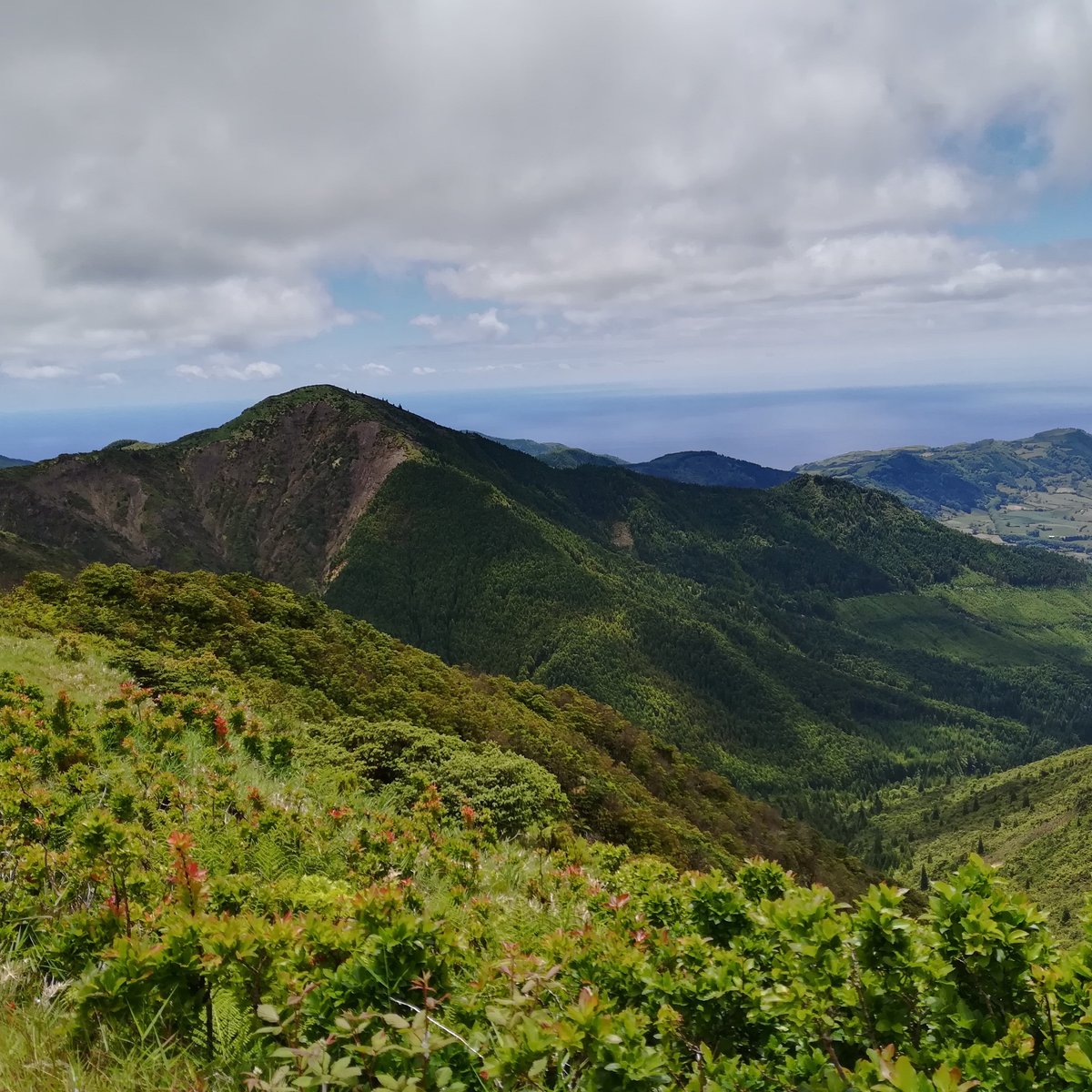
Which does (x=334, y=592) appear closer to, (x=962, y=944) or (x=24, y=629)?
(x=24, y=629)

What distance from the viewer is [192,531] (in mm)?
174250

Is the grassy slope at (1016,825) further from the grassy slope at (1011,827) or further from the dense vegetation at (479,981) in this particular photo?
the dense vegetation at (479,981)

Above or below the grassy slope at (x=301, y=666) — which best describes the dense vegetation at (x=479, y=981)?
above

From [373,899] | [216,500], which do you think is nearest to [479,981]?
[373,899]

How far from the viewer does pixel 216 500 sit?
18450cm

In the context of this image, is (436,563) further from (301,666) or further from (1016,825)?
(301,666)

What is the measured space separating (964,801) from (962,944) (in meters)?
192

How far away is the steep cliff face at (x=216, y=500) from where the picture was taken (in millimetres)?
154750

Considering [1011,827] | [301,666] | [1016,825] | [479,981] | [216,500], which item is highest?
[216,500]

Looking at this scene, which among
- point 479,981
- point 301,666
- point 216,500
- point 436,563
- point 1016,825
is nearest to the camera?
point 479,981

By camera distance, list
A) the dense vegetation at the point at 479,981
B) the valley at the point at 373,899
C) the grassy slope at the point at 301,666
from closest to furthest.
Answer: the dense vegetation at the point at 479,981
the valley at the point at 373,899
the grassy slope at the point at 301,666

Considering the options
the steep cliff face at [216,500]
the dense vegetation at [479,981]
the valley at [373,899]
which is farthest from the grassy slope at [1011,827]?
the steep cliff face at [216,500]

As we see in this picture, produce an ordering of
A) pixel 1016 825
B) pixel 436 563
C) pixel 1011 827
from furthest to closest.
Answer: pixel 436 563
pixel 1011 827
pixel 1016 825

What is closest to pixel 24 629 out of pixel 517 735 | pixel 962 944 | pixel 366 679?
pixel 366 679
